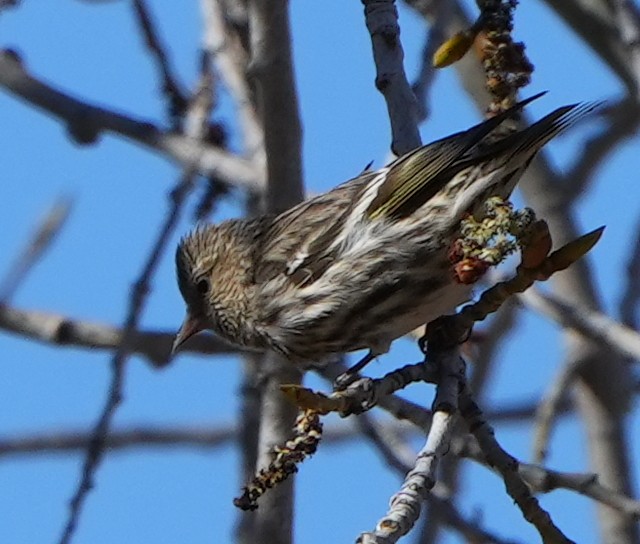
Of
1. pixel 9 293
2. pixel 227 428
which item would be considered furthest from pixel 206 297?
pixel 227 428

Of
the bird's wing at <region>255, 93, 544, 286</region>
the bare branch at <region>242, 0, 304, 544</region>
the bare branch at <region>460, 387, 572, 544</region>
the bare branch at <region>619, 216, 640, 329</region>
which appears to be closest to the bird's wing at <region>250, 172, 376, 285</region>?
the bird's wing at <region>255, 93, 544, 286</region>

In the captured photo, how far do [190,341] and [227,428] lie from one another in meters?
1.46

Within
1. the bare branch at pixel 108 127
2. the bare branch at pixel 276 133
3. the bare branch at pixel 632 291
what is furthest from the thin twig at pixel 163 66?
the bare branch at pixel 632 291

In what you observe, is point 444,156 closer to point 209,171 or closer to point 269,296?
point 269,296

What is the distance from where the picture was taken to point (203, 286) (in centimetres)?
512

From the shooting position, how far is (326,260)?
456cm

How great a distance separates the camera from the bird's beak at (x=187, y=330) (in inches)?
196

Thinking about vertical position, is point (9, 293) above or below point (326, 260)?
above

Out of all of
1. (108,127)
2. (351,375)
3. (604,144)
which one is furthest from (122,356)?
(604,144)

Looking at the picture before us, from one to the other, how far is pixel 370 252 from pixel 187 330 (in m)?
0.84

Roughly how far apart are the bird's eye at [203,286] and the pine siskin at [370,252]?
4.5 inches

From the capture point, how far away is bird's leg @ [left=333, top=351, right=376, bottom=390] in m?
3.61

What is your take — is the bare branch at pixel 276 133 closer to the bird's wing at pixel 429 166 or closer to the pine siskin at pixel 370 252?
the pine siskin at pixel 370 252

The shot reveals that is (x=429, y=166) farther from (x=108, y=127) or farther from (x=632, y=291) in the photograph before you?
(x=632, y=291)
